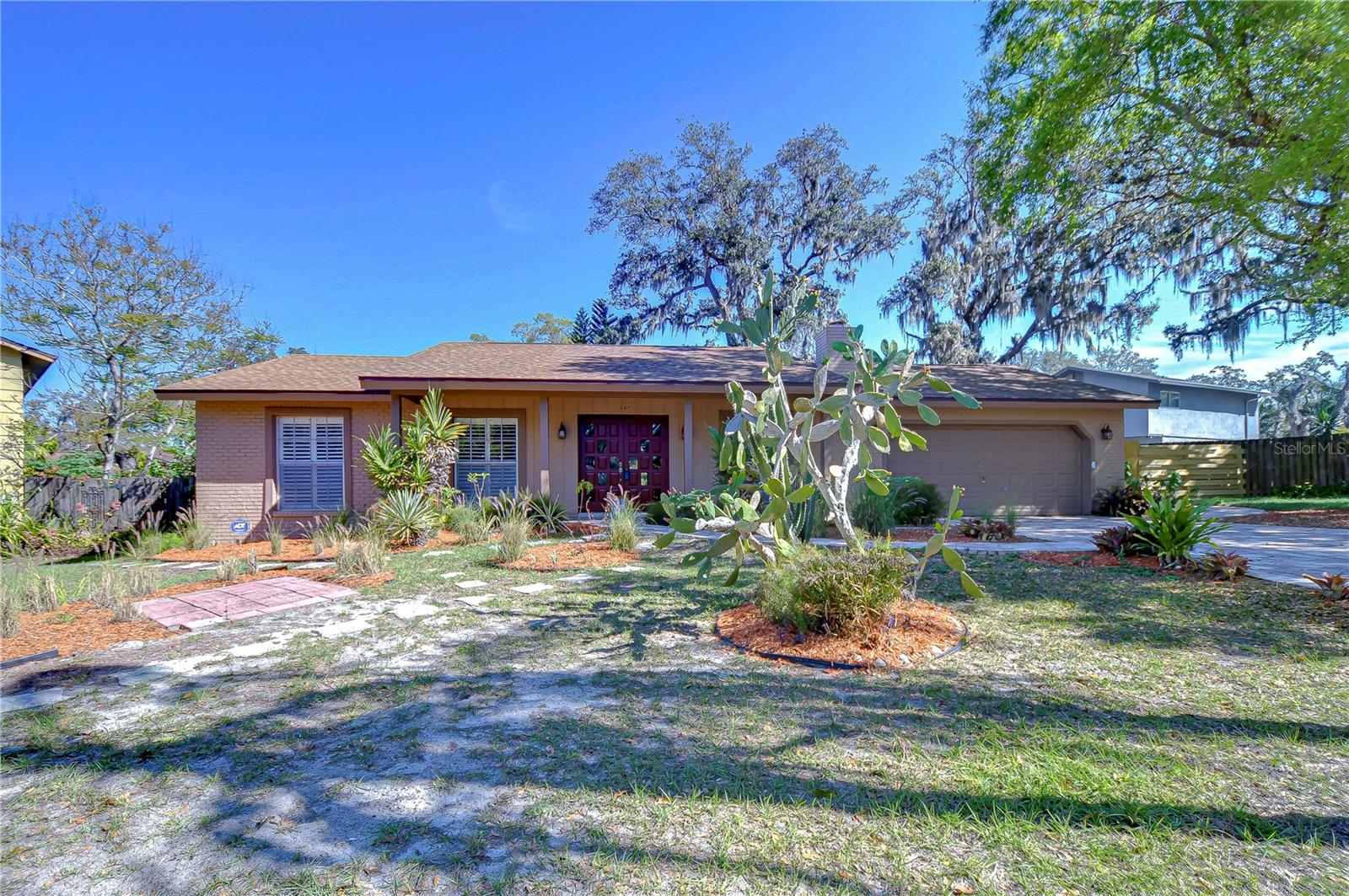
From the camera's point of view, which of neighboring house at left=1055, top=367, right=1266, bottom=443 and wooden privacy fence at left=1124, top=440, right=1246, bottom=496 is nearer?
wooden privacy fence at left=1124, top=440, right=1246, bottom=496

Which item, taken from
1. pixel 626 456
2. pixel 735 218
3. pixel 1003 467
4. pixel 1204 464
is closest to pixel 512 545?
pixel 626 456

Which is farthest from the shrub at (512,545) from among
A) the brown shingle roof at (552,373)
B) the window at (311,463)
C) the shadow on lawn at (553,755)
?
the window at (311,463)

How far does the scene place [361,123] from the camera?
486 inches

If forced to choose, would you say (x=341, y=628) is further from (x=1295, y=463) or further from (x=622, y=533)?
(x=1295, y=463)

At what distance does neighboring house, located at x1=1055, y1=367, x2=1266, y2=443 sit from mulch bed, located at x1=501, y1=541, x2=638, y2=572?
2347 cm

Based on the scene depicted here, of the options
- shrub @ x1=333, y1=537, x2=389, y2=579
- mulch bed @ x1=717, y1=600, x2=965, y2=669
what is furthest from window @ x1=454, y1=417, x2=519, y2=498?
mulch bed @ x1=717, y1=600, x2=965, y2=669

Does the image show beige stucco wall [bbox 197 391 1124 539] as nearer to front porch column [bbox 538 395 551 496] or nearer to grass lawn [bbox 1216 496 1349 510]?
front porch column [bbox 538 395 551 496]

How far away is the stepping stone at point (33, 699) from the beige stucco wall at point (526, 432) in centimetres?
721

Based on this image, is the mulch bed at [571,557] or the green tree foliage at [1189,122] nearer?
the mulch bed at [571,557]

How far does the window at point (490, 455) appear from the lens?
11.5 meters

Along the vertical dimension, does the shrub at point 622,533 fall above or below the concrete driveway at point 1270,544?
above

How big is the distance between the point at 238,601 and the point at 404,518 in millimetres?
3252

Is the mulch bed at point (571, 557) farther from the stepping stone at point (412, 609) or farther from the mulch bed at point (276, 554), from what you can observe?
the mulch bed at point (276, 554)

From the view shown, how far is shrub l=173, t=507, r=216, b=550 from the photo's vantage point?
9.21 metres
